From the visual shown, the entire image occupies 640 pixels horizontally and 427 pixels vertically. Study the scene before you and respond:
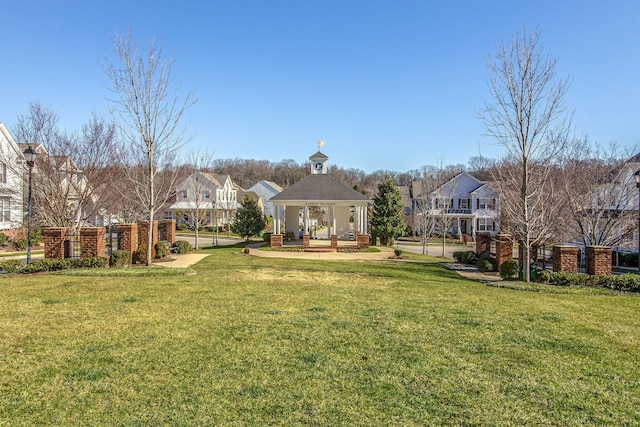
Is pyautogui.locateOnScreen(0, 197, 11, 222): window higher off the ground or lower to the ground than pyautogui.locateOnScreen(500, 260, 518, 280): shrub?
higher

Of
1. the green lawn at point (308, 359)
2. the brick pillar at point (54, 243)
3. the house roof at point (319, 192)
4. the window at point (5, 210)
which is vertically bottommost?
→ the green lawn at point (308, 359)

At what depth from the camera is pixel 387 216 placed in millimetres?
27188

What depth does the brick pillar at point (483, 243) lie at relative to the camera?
684 inches

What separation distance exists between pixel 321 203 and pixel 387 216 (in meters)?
5.20

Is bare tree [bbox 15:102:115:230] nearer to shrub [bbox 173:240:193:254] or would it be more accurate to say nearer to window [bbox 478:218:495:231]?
shrub [bbox 173:240:193:254]

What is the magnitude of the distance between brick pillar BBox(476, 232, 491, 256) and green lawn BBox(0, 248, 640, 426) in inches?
363

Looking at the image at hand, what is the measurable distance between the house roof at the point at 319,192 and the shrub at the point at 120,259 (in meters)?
12.8

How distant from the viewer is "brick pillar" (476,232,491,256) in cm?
1738

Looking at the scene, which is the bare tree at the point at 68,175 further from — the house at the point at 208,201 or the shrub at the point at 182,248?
the house at the point at 208,201

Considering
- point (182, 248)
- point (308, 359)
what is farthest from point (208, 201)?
point (308, 359)

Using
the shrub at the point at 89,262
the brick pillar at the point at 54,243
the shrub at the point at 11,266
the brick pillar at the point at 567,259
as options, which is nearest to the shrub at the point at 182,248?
the shrub at the point at 89,262

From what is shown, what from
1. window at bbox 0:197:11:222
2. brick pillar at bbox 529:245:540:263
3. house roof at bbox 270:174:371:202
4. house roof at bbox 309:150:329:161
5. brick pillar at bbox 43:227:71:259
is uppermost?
house roof at bbox 309:150:329:161

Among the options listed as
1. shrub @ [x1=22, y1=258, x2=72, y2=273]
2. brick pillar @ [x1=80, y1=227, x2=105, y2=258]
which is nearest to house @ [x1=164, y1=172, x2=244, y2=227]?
brick pillar @ [x1=80, y1=227, x2=105, y2=258]

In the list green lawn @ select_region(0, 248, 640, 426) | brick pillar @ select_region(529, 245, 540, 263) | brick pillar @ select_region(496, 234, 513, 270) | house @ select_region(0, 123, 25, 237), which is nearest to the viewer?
green lawn @ select_region(0, 248, 640, 426)
